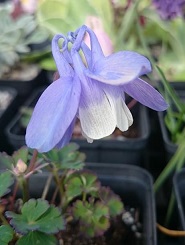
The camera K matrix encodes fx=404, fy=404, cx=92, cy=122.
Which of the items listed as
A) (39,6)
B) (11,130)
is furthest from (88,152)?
(39,6)

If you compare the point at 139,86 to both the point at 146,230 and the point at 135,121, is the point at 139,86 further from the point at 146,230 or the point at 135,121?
the point at 135,121

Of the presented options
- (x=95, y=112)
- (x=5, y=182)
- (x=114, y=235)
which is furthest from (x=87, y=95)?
(x=114, y=235)

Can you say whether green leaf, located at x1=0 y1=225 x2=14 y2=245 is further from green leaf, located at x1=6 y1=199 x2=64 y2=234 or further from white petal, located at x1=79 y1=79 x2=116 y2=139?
white petal, located at x1=79 y1=79 x2=116 y2=139

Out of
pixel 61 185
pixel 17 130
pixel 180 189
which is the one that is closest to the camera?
pixel 61 185

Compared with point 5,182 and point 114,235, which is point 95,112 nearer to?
Result: point 5,182

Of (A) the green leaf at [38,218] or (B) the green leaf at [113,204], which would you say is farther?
(B) the green leaf at [113,204]

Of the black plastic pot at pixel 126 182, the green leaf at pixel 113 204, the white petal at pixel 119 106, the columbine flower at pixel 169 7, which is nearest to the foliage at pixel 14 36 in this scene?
the columbine flower at pixel 169 7

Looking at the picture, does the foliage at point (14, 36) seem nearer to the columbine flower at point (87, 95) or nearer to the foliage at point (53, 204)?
the foliage at point (53, 204)
